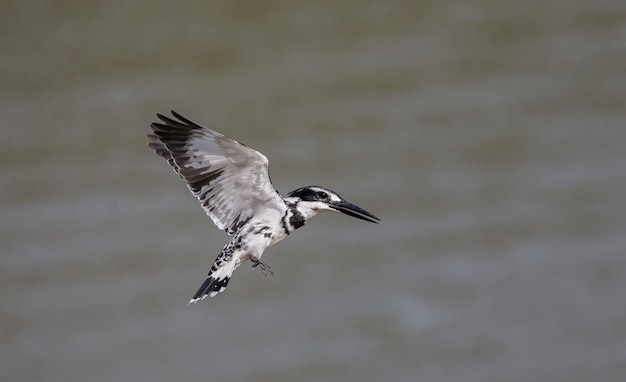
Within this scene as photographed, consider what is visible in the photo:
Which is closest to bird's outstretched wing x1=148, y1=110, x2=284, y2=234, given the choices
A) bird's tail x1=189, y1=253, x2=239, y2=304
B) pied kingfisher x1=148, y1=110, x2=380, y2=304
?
pied kingfisher x1=148, y1=110, x2=380, y2=304

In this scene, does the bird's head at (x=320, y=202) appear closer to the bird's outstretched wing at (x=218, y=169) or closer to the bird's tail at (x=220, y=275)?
the bird's outstretched wing at (x=218, y=169)

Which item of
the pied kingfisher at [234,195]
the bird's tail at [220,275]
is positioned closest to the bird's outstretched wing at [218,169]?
the pied kingfisher at [234,195]

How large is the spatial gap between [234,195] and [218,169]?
0.24ft

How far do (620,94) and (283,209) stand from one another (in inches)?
166

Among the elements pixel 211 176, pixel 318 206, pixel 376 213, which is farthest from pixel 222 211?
pixel 376 213

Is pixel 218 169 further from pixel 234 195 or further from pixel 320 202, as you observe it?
pixel 320 202

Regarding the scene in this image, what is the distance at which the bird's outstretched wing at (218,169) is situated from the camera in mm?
2623

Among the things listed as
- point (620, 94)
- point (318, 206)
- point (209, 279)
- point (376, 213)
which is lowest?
point (209, 279)

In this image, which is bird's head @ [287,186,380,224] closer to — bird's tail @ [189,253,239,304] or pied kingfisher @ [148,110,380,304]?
pied kingfisher @ [148,110,380,304]

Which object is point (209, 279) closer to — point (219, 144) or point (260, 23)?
point (219, 144)

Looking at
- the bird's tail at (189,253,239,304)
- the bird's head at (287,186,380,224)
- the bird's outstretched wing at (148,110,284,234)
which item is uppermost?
the bird's outstretched wing at (148,110,284,234)

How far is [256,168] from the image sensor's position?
262cm

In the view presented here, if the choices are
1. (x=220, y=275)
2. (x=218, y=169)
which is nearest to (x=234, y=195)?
(x=218, y=169)

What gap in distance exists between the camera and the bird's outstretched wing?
2623mm
